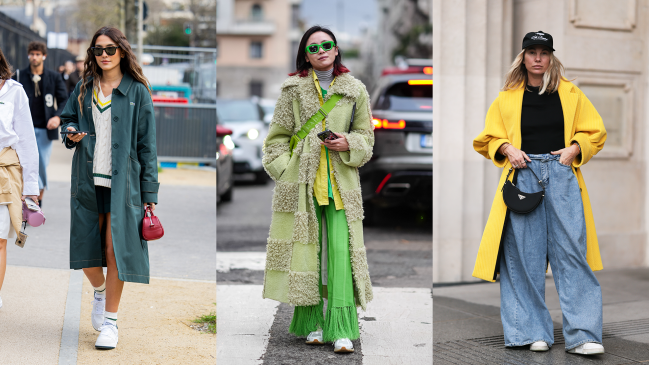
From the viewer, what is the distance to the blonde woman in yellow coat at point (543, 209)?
4449 millimetres

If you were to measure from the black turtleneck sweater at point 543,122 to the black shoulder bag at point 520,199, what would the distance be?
179 mm

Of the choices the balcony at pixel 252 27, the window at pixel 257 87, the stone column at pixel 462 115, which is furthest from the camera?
the window at pixel 257 87

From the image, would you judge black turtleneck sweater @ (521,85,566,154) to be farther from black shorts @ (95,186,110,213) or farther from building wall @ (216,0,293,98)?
building wall @ (216,0,293,98)

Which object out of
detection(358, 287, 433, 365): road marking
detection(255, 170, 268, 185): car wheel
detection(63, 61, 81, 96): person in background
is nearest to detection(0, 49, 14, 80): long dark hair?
detection(358, 287, 433, 365): road marking

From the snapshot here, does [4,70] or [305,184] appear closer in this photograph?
[305,184]

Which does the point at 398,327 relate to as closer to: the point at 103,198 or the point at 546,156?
the point at 546,156

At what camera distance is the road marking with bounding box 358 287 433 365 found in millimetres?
4234

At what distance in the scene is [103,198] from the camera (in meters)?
4.23

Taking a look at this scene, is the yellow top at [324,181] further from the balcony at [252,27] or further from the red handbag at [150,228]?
the balcony at [252,27]

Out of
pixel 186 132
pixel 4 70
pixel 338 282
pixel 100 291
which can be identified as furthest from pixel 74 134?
pixel 186 132

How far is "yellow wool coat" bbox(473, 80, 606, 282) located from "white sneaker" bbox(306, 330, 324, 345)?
1080mm

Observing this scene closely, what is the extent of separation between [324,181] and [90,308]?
1868 millimetres

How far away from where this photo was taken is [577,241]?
14.5ft

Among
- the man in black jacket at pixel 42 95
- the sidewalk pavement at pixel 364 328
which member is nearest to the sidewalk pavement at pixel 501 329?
the sidewalk pavement at pixel 364 328
